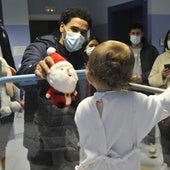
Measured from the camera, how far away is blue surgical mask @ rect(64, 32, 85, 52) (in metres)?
1.48

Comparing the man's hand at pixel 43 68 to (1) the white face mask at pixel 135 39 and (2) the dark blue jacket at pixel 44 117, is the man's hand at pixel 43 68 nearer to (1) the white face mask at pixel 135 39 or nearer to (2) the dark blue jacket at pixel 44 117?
(2) the dark blue jacket at pixel 44 117

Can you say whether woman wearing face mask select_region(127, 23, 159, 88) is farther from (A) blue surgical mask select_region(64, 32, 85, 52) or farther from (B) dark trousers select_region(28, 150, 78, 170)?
(B) dark trousers select_region(28, 150, 78, 170)

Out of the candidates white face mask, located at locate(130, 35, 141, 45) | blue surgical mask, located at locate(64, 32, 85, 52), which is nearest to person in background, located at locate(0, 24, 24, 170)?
blue surgical mask, located at locate(64, 32, 85, 52)

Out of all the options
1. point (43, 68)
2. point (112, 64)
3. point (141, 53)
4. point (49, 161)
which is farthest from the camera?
point (141, 53)

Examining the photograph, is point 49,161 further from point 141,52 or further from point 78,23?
point 141,52

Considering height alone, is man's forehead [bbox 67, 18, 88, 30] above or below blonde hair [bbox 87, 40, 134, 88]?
above

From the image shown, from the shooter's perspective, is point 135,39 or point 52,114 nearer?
point 52,114

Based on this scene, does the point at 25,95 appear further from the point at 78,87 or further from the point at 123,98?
the point at 123,98

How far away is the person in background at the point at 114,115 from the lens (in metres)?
0.96

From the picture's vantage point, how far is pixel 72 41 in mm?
1474

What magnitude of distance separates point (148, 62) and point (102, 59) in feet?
6.19

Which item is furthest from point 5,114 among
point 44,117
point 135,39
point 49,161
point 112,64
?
point 135,39

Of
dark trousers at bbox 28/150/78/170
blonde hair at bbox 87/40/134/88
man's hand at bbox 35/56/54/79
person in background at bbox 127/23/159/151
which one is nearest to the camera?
blonde hair at bbox 87/40/134/88

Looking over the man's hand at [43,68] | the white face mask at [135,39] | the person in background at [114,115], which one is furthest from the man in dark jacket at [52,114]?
the white face mask at [135,39]
